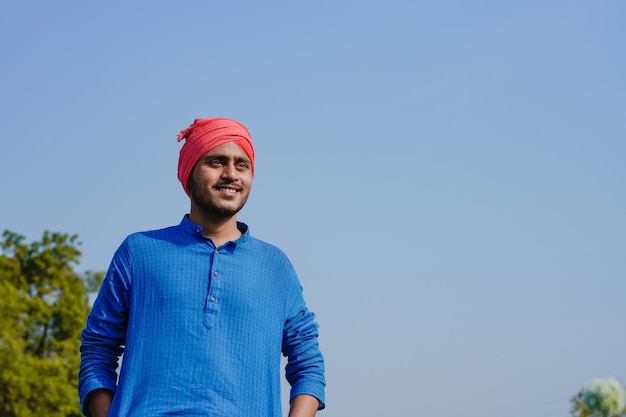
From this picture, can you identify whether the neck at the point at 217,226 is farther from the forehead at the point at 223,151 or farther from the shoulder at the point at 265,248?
the forehead at the point at 223,151

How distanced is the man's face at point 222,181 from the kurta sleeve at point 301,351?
17.8 inches

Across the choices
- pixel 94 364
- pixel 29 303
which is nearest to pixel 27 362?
pixel 29 303

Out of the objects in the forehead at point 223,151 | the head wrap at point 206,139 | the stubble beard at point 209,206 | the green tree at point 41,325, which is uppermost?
the green tree at point 41,325

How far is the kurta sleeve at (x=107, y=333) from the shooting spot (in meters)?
3.98

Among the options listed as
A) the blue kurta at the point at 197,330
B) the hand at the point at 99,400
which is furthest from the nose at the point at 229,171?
the hand at the point at 99,400

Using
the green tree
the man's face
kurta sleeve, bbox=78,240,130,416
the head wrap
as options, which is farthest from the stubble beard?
the green tree

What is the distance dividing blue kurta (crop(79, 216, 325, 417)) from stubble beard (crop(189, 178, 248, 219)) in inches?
4.1

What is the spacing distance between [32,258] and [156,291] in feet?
135

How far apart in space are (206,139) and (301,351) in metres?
0.98

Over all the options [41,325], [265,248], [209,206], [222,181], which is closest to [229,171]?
[222,181]

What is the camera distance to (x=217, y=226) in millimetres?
4133

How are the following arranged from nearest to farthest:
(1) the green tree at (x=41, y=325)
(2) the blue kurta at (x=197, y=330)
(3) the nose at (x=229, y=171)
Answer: (2) the blue kurta at (x=197, y=330) < (3) the nose at (x=229, y=171) < (1) the green tree at (x=41, y=325)

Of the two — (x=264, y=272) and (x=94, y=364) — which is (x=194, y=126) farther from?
(x=94, y=364)

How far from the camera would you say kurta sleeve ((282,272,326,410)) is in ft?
13.4
